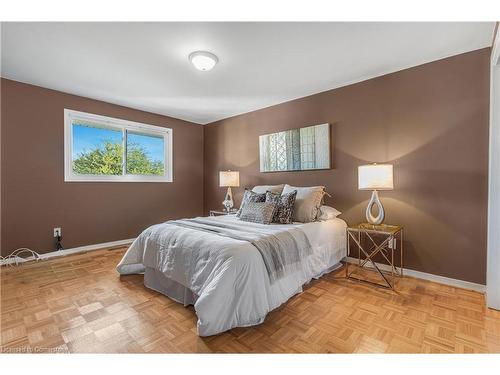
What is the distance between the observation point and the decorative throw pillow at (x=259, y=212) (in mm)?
2711

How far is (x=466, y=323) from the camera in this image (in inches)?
69.1

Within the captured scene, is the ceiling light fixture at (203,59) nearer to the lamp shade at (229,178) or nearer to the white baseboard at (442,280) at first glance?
the lamp shade at (229,178)

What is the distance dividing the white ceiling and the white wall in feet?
1.76

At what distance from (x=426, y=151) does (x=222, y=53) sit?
2338 mm

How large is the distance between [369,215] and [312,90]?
1.86 metres

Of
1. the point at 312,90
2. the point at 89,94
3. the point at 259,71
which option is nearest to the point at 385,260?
the point at 312,90

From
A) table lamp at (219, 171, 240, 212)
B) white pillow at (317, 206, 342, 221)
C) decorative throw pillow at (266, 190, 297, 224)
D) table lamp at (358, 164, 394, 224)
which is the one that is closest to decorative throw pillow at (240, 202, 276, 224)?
decorative throw pillow at (266, 190, 297, 224)

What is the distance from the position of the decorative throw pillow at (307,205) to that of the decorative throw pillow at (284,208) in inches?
3.1

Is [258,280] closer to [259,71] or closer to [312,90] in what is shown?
[259,71]

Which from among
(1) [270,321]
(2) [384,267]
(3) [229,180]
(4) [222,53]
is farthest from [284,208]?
(4) [222,53]

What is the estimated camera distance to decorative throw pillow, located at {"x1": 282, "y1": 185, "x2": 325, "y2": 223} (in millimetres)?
2777

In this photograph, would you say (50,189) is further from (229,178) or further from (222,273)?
(222,273)

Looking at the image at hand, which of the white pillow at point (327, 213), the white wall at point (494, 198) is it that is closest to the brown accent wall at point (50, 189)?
the white pillow at point (327, 213)

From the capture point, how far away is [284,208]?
2752mm
